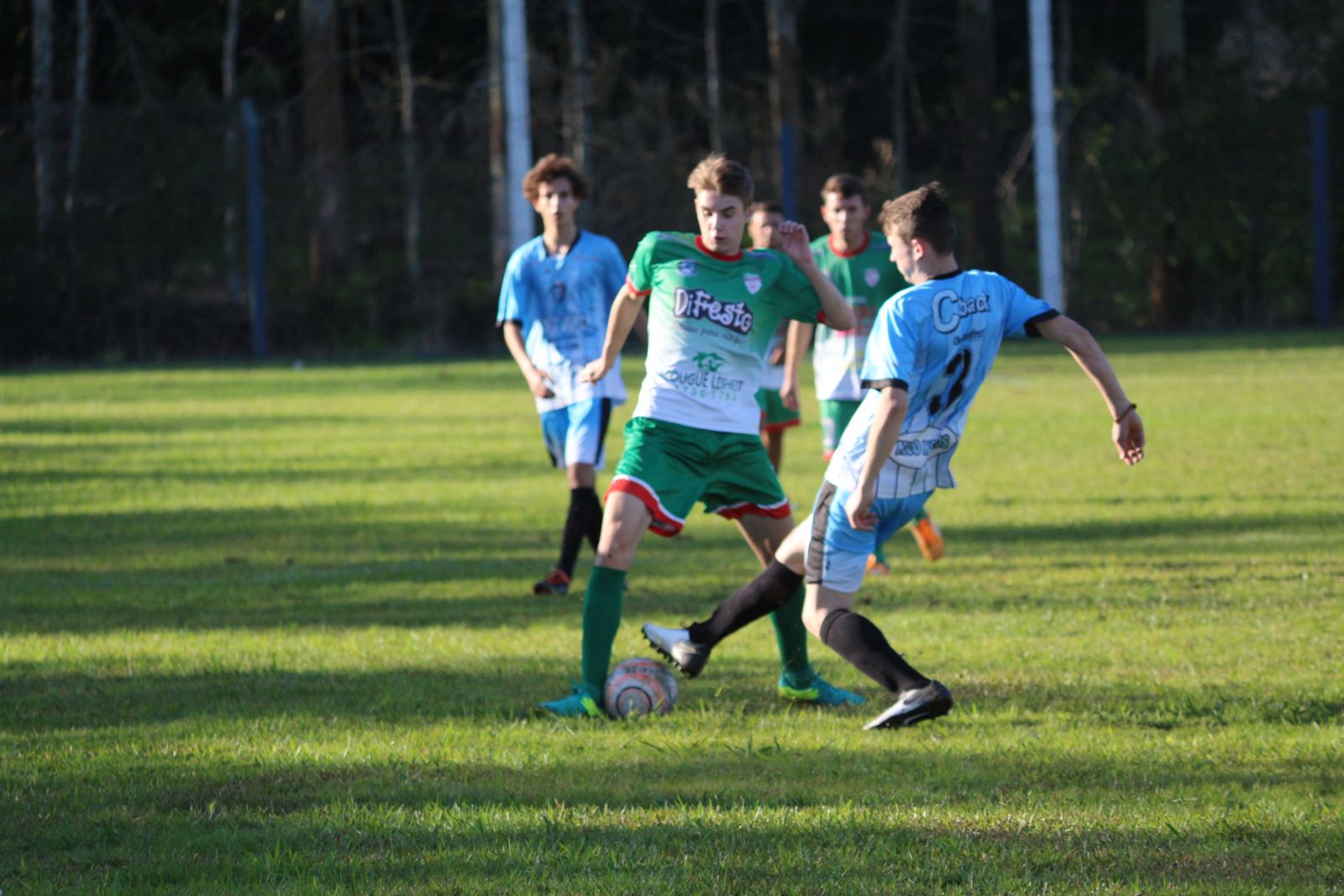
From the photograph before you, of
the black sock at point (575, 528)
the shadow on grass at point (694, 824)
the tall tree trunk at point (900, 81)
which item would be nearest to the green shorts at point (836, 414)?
the black sock at point (575, 528)

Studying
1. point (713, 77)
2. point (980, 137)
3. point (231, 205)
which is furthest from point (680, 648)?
point (713, 77)

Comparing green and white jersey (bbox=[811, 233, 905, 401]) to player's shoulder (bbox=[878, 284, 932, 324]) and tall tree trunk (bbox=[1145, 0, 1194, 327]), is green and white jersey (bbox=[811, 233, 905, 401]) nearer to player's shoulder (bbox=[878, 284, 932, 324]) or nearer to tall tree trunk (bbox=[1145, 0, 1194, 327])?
player's shoulder (bbox=[878, 284, 932, 324])

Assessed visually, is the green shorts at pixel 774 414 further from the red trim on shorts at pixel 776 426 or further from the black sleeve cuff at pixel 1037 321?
the black sleeve cuff at pixel 1037 321

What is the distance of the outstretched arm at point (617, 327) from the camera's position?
6203 mm

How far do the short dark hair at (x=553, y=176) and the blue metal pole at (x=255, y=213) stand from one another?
57.1ft

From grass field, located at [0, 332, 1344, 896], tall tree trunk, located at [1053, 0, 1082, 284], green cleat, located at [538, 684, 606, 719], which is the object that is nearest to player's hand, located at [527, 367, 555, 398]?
grass field, located at [0, 332, 1344, 896]

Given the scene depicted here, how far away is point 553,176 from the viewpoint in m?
8.23

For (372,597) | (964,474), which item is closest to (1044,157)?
(964,474)

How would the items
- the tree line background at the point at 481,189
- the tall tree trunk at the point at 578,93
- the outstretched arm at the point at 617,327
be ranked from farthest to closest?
the tall tree trunk at the point at 578,93 → the tree line background at the point at 481,189 → the outstretched arm at the point at 617,327

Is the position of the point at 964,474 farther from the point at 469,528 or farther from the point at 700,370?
the point at 700,370

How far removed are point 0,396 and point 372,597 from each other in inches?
513

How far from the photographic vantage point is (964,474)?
41.2 feet

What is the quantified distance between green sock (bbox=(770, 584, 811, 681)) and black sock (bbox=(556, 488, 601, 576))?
8.24 ft

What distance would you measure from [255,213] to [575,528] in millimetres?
17635
